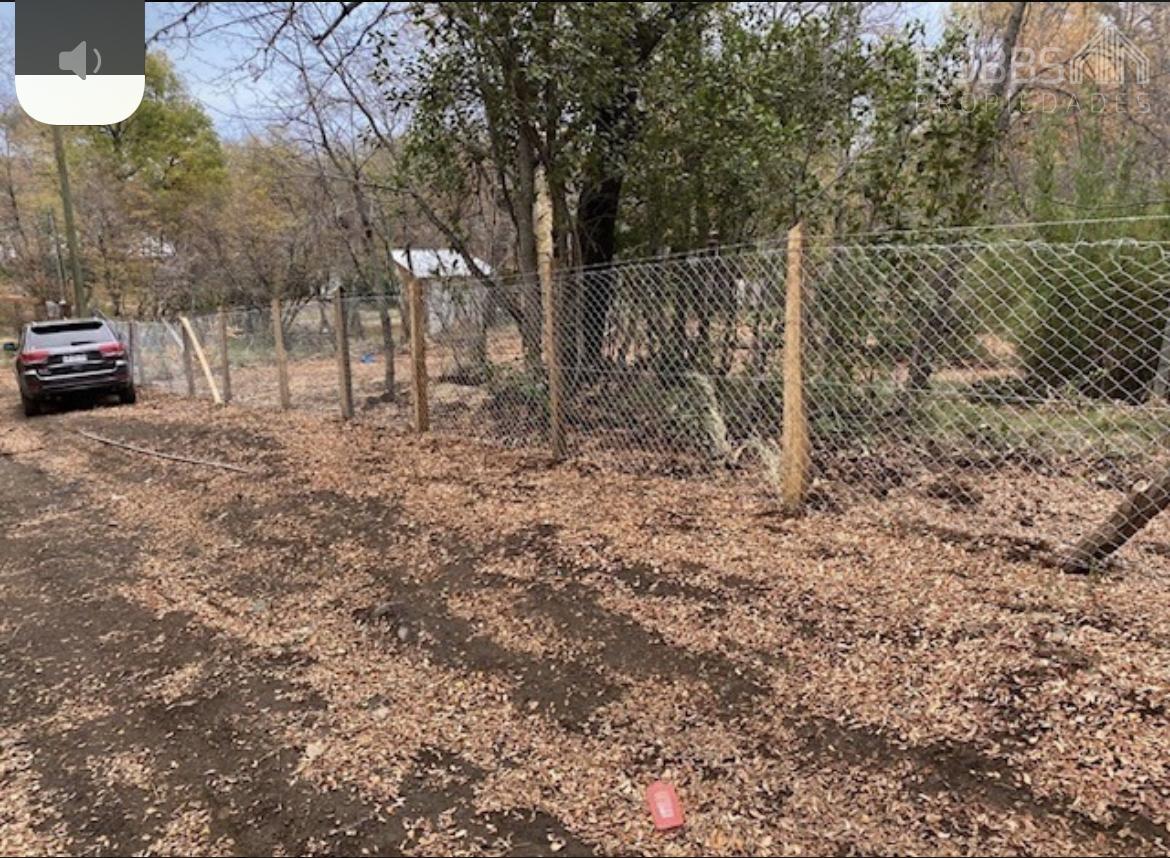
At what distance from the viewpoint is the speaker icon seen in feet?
18.8

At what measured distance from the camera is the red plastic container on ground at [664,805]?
1.81 meters

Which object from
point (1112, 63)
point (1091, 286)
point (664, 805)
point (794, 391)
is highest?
point (1112, 63)

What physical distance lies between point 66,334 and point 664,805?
11.1 m

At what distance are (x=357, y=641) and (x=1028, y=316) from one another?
5.69 m

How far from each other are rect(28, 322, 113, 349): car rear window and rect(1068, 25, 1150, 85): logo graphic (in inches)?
504

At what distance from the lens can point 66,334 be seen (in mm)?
9984

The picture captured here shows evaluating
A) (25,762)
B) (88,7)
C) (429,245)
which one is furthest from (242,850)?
(429,245)

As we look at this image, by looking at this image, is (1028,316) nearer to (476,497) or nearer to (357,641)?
(476,497)

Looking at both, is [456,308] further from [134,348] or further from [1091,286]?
[134,348]

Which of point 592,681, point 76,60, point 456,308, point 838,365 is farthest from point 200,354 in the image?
point 592,681

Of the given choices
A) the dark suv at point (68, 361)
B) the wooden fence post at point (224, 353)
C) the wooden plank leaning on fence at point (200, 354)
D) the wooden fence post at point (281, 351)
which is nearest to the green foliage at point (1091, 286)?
the wooden fence post at point (281, 351)
